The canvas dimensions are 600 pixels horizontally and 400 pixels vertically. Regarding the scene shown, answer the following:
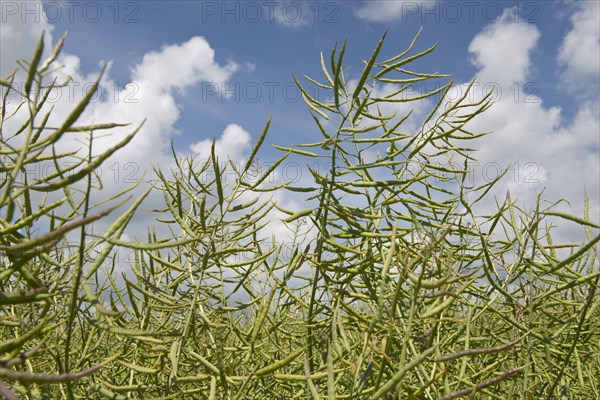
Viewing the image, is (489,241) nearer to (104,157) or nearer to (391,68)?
(391,68)

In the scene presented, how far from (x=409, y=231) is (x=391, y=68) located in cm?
32

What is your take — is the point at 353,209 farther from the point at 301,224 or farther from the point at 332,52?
the point at 301,224

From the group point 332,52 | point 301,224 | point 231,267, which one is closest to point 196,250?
point 231,267

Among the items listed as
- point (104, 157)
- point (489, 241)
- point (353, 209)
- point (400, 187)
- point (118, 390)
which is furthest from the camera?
point (489, 241)

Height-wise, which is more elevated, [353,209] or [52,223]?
[353,209]

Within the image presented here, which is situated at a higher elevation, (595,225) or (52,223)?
(595,225)

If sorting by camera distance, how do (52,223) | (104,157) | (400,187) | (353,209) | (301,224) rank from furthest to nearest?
(301,224), (400,187), (353,209), (52,223), (104,157)

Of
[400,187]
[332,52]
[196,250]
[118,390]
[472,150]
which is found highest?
[472,150]

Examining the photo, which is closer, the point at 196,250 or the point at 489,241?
the point at 196,250

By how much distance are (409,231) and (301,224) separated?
843 mm

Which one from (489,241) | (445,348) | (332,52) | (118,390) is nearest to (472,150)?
(489,241)

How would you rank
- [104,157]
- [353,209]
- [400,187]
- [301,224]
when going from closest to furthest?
1. [104,157]
2. [353,209]
3. [400,187]
4. [301,224]

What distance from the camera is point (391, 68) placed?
111 centimetres

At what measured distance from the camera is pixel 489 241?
4.75 feet
